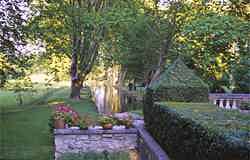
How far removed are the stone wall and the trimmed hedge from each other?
0.70 meters

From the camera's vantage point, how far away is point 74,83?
2420cm

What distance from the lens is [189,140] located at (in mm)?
5168

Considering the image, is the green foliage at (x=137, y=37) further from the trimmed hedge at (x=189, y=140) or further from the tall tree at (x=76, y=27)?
the trimmed hedge at (x=189, y=140)

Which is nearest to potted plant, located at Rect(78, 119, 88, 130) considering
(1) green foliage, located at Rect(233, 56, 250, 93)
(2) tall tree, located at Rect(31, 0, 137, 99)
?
(2) tall tree, located at Rect(31, 0, 137, 99)

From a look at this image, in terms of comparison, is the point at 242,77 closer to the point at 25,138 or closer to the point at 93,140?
the point at 25,138

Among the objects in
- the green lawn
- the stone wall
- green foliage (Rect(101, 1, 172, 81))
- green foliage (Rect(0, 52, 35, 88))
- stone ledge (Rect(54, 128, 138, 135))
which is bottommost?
the green lawn

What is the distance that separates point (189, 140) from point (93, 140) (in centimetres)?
455

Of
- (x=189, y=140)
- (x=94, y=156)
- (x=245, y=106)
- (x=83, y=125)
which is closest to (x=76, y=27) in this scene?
(x=245, y=106)

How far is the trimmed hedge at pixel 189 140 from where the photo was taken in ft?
11.1

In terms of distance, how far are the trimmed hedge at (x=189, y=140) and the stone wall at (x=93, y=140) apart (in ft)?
2.30

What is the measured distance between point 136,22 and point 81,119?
33.9ft

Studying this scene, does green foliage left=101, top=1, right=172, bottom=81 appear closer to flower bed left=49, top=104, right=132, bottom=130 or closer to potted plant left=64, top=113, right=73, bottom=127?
flower bed left=49, top=104, right=132, bottom=130

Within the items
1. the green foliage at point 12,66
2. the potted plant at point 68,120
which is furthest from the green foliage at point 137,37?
the potted plant at point 68,120

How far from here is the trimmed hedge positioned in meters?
3.39
